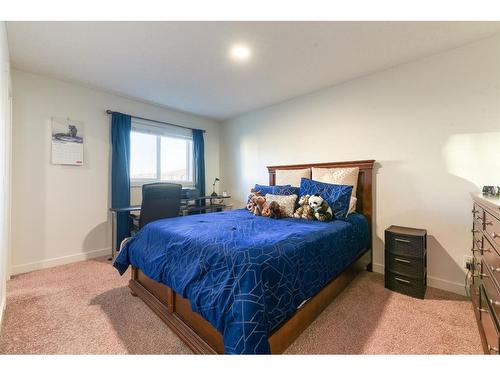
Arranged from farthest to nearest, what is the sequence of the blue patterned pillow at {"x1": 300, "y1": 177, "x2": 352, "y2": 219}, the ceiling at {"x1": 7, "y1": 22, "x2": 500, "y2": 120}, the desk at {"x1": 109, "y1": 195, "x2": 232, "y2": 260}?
the desk at {"x1": 109, "y1": 195, "x2": 232, "y2": 260} → the blue patterned pillow at {"x1": 300, "y1": 177, "x2": 352, "y2": 219} → the ceiling at {"x1": 7, "y1": 22, "x2": 500, "y2": 120}

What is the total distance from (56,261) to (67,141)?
157 centimetres

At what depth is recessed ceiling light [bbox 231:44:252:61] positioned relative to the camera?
210 cm

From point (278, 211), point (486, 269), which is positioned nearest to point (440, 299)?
point (486, 269)

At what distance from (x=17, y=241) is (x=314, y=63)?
3.99 m

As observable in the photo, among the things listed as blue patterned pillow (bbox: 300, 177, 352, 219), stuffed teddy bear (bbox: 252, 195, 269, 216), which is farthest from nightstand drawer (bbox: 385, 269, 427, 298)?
stuffed teddy bear (bbox: 252, 195, 269, 216)

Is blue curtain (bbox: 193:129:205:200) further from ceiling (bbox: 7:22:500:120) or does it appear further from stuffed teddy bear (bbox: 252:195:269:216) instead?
stuffed teddy bear (bbox: 252:195:269:216)

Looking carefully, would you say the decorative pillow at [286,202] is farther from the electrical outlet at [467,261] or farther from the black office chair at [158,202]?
the electrical outlet at [467,261]

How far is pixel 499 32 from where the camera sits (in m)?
1.91

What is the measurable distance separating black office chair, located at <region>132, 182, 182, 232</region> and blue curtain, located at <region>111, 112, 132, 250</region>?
669 mm

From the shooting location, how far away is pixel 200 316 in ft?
4.38

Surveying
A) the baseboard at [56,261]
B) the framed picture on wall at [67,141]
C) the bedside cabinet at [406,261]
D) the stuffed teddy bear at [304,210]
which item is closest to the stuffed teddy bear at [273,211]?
the stuffed teddy bear at [304,210]

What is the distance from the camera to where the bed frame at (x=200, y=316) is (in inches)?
49.0

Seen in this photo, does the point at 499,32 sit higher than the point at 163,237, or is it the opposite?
the point at 499,32
